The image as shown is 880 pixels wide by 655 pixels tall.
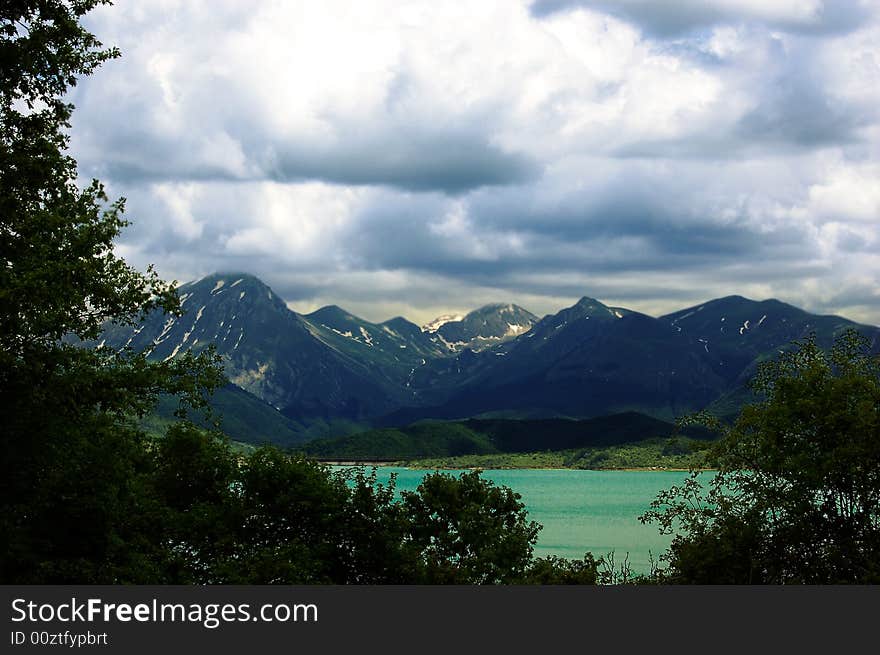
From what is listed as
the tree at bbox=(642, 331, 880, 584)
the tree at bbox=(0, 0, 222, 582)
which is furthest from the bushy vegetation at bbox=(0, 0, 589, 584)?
the tree at bbox=(642, 331, 880, 584)

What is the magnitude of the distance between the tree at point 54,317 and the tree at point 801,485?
770 inches

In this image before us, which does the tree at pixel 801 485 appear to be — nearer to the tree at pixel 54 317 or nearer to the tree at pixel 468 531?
the tree at pixel 468 531

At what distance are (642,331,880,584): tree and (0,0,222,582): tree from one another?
19.5m

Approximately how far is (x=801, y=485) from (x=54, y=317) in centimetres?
2522

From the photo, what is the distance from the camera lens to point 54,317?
26.3 m

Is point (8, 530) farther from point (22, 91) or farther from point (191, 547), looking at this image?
point (22, 91)

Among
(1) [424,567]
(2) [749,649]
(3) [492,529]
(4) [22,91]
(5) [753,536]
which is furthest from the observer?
(3) [492,529]

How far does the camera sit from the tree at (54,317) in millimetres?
27375

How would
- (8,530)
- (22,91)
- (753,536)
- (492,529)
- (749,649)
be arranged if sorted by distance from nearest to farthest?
(749,649)
(22,91)
(8,530)
(753,536)
(492,529)

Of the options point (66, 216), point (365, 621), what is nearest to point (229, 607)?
point (365, 621)

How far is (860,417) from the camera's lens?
31781 millimetres

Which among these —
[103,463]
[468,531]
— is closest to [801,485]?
[468,531]

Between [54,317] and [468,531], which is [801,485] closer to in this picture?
[468,531]

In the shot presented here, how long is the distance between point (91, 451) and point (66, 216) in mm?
8448
